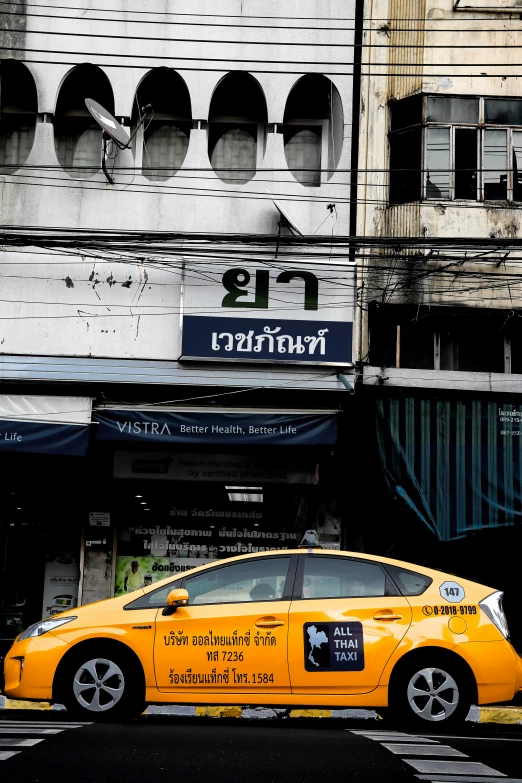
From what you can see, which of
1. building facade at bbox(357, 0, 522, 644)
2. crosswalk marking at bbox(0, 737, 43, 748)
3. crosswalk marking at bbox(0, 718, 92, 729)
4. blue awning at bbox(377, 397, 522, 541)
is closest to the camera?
crosswalk marking at bbox(0, 737, 43, 748)

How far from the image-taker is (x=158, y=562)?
→ 1488 cm

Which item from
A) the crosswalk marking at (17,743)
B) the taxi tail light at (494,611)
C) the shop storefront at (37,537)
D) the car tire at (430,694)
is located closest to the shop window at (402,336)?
the shop storefront at (37,537)

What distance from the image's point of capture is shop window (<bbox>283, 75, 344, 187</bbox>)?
50.9 feet

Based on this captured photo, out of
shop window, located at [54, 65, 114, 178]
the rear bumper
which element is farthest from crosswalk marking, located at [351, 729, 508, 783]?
shop window, located at [54, 65, 114, 178]

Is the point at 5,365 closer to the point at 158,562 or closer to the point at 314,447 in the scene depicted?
the point at 158,562

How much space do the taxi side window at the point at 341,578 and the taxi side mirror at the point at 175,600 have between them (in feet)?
3.34

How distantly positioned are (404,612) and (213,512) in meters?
6.58

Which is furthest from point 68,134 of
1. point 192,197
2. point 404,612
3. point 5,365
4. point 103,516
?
point 404,612

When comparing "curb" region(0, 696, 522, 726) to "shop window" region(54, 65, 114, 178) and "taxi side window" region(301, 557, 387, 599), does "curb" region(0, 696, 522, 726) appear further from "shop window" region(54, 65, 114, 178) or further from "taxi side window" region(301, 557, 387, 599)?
"shop window" region(54, 65, 114, 178)

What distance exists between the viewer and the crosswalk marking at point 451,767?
5.83m

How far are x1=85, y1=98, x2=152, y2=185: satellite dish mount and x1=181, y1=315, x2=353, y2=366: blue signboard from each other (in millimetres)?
2695

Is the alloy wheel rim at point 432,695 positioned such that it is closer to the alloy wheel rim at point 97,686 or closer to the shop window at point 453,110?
the alloy wheel rim at point 97,686

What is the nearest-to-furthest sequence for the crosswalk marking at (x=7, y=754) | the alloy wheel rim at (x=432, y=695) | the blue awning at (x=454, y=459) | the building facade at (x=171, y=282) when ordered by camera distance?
the crosswalk marking at (x=7, y=754), the alloy wheel rim at (x=432, y=695), the blue awning at (x=454, y=459), the building facade at (x=171, y=282)

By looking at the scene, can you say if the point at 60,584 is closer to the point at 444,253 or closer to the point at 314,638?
the point at 314,638
